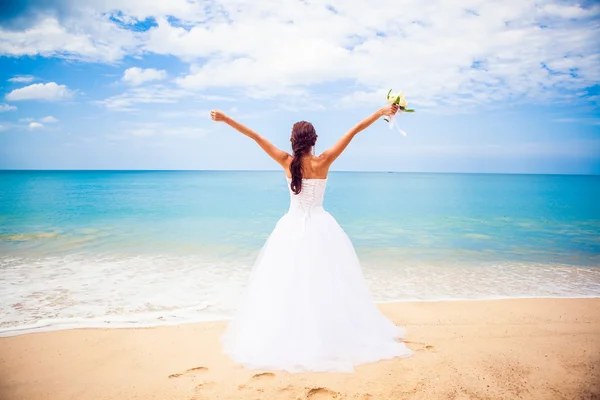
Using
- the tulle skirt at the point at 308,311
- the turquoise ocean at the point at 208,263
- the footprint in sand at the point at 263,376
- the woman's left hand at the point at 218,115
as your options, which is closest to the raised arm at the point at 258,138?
the woman's left hand at the point at 218,115

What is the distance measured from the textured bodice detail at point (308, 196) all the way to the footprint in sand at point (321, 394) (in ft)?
5.70

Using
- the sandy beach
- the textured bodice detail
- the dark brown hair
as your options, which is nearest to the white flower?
the dark brown hair

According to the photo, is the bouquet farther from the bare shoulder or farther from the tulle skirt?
the tulle skirt

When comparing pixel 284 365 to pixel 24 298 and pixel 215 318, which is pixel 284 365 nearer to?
pixel 215 318

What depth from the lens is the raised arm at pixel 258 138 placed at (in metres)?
3.81

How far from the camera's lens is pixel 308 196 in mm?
4090

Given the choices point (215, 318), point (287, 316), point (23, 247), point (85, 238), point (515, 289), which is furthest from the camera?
point (85, 238)

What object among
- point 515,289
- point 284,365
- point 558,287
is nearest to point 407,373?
point 284,365

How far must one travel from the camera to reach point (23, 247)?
10.6 metres

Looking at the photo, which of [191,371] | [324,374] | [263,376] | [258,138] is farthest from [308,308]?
[258,138]

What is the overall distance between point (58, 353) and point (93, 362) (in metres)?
0.56

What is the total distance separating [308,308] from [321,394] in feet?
2.77

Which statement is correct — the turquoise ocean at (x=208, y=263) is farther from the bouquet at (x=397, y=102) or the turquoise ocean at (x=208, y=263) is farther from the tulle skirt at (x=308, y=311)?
the bouquet at (x=397, y=102)

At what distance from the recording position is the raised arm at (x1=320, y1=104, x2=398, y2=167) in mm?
3775
